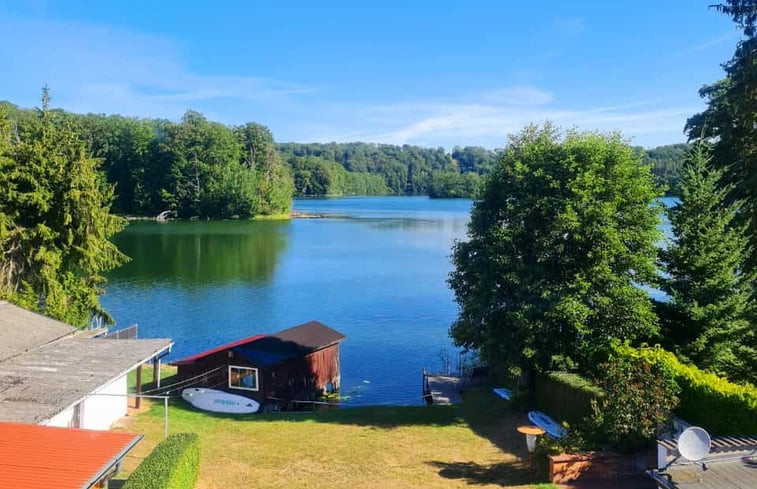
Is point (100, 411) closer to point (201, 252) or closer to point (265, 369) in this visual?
point (265, 369)

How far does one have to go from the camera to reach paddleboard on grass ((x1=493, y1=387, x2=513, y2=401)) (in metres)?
21.6

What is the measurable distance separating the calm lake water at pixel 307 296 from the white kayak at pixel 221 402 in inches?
214

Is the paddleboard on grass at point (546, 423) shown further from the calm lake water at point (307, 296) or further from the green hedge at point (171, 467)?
the green hedge at point (171, 467)

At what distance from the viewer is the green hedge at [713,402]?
42.6 ft

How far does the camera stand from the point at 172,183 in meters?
117

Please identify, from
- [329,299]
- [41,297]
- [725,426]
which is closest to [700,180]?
[725,426]

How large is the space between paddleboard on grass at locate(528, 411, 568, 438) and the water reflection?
36665mm

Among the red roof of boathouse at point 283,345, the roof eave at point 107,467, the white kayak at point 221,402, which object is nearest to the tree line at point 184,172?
the red roof of boathouse at point 283,345

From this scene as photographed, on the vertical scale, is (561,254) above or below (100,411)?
above

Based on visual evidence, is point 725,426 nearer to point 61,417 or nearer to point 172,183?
point 61,417

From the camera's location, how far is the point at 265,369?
76.3 ft

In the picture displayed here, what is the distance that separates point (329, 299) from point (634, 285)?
29.2m

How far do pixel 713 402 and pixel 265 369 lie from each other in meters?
15.5

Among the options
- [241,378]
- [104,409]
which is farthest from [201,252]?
[104,409]
